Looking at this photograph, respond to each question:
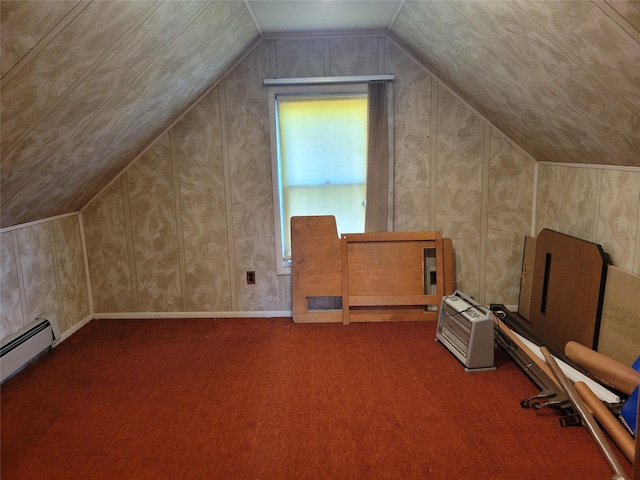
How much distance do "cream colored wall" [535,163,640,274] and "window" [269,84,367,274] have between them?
1.44 metres

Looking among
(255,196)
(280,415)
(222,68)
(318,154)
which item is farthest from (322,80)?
(280,415)

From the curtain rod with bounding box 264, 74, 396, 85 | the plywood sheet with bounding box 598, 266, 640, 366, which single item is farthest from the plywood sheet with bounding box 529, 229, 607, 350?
the curtain rod with bounding box 264, 74, 396, 85

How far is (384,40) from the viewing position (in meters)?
3.47

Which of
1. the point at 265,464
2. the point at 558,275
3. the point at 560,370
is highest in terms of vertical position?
the point at 558,275

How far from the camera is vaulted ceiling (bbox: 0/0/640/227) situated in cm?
166

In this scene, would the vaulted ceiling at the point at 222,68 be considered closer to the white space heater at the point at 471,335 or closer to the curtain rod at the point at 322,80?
the curtain rod at the point at 322,80

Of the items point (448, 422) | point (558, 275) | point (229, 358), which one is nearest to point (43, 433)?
point (229, 358)

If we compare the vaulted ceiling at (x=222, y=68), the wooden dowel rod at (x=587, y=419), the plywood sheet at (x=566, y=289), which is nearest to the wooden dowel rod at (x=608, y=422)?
the wooden dowel rod at (x=587, y=419)

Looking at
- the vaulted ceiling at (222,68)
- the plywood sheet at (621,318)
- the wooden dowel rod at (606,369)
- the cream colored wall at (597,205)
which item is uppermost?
the vaulted ceiling at (222,68)

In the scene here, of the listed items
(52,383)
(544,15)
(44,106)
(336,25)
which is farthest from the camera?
(336,25)

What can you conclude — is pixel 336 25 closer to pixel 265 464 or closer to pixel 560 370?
pixel 560 370

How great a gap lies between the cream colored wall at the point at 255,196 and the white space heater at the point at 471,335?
2.95ft

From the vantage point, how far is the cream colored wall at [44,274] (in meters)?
2.83

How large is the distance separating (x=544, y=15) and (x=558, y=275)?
1.88 meters
